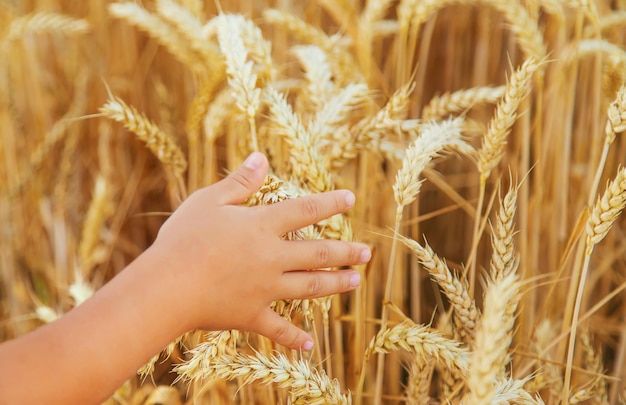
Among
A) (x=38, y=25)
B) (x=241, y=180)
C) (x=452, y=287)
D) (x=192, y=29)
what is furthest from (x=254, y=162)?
(x=38, y=25)

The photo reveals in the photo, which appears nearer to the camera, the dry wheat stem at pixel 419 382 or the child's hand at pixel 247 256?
the child's hand at pixel 247 256

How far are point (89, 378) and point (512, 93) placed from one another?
499 mm

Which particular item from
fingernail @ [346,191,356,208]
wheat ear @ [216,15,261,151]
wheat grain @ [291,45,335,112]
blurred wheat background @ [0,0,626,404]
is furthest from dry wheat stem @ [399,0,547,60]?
fingernail @ [346,191,356,208]

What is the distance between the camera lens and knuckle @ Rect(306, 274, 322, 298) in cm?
56

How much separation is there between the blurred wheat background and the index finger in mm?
32

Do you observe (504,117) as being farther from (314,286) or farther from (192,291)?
(192,291)

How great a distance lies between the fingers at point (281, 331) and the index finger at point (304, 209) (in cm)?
8

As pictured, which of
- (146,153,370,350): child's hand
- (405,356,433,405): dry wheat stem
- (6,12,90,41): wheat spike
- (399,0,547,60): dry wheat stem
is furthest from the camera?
(6,12,90,41): wheat spike

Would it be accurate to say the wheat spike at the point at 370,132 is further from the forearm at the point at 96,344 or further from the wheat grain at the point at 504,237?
the forearm at the point at 96,344

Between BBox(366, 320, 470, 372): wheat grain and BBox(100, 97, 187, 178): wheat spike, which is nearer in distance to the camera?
BBox(366, 320, 470, 372): wheat grain

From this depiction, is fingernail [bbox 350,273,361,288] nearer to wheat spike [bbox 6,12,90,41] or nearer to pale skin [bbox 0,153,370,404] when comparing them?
pale skin [bbox 0,153,370,404]

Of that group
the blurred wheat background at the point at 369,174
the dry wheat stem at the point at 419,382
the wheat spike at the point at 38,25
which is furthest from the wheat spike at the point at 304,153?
the wheat spike at the point at 38,25

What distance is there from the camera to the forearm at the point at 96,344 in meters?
0.44

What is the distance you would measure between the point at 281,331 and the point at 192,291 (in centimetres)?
11
